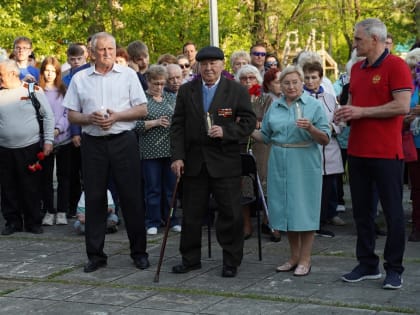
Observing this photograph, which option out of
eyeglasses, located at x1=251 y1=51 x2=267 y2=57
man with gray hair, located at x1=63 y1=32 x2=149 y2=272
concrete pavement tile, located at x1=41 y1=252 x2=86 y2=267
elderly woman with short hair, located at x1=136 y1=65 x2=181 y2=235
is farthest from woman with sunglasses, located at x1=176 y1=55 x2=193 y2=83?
man with gray hair, located at x1=63 y1=32 x2=149 y2=272

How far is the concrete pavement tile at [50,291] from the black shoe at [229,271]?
116 cm

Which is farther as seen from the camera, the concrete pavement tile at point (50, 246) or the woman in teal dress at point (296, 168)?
the concrete pavement tile at point (50, 246)

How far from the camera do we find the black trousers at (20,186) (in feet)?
33.8

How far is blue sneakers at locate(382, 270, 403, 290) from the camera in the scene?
698cm

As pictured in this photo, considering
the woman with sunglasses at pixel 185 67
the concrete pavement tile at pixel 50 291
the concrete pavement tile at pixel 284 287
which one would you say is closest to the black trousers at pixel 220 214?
the concrete pavement tile at pixel 284 287

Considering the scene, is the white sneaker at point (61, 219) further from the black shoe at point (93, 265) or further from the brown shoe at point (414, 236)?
the brown shoe at point (414, 236)

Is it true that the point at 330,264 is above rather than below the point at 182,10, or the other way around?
below

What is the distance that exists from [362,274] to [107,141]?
2560 millimetres

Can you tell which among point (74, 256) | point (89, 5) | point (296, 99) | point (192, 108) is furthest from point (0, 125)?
point (89, 5)

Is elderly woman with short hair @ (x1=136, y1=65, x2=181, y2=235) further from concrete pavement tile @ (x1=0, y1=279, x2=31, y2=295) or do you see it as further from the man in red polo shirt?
the man in red polo shirt

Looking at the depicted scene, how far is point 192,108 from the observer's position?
7773 millimetres

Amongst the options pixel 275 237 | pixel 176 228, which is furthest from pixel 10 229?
pixel 275 237

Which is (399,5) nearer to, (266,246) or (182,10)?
(182,10)

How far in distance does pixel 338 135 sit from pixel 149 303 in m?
4.07
